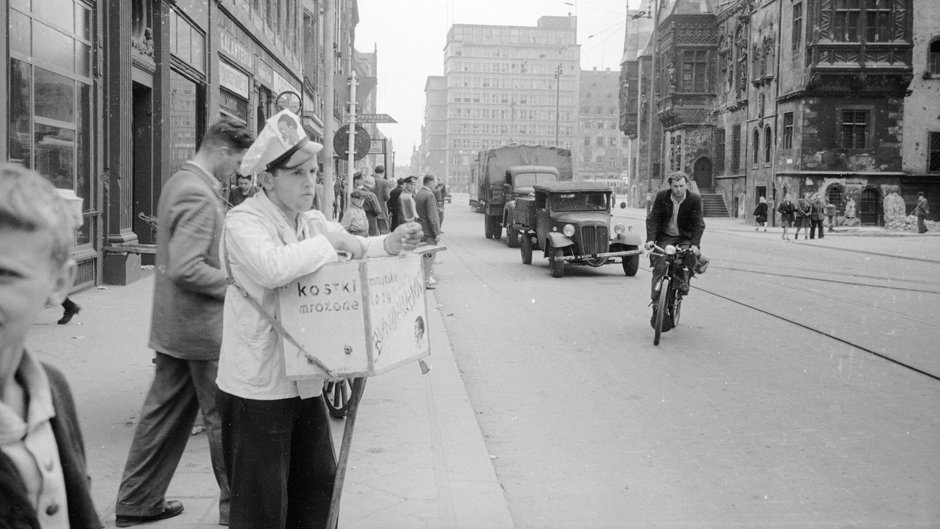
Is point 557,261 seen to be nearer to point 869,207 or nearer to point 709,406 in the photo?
point 709,406

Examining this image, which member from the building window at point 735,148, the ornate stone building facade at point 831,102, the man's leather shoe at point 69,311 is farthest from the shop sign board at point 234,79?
the building window at point 735,148

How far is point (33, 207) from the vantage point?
159 centimetres

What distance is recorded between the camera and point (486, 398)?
7625 mm

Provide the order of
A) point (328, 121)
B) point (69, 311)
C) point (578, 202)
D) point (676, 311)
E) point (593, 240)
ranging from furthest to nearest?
point (328, 121)
point (578, 202)
point (593, 240)
point (676, 311)
point (69, 311)

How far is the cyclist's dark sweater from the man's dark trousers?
712cm

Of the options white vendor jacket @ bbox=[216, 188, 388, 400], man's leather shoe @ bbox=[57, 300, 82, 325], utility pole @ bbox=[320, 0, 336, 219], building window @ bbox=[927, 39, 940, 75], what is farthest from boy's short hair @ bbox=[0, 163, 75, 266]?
building window @ bbox=[927, 39, 940, 75]

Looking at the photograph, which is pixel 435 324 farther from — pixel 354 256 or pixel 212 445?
pixel 354 256

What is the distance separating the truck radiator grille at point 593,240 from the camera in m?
18.3

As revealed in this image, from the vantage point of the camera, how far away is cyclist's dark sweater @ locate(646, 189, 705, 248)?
10.7 m

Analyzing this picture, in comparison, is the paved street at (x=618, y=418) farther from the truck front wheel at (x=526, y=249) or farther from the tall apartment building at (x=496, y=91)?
the tall apartment building at (x=496, y=91)

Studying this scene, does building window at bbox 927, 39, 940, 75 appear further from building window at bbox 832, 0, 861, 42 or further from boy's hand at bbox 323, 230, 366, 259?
boy's hand at bbox 323, 230, 366, 259

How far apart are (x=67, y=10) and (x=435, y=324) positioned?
5.98m

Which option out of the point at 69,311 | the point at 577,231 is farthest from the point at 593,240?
the point at 69,311

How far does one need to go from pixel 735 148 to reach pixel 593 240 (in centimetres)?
3980
